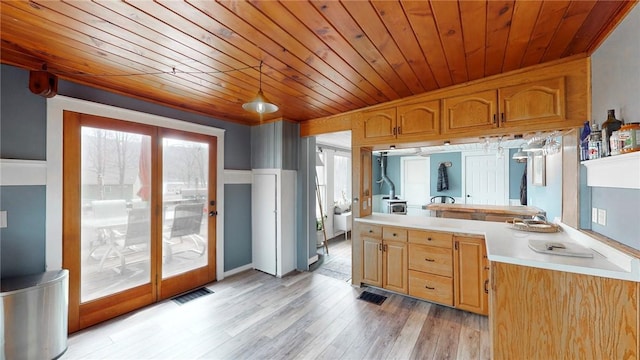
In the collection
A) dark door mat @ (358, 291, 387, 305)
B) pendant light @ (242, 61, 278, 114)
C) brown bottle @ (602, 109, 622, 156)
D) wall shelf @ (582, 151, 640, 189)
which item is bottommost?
dark door mat @ (358, 291, 387, 305)

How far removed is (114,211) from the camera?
8.43 feet

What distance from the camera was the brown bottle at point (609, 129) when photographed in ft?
4.75

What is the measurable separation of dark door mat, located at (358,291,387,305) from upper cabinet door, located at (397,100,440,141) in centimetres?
189

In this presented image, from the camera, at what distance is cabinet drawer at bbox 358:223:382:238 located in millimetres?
3061

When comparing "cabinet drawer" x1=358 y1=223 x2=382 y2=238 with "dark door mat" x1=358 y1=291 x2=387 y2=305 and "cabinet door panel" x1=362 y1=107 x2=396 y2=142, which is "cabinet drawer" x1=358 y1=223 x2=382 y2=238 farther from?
"cabinet door panel" x1=362 y1=107 x2=396 y2=142

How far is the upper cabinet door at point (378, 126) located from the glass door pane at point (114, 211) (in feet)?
8.39

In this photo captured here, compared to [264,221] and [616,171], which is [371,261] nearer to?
[264,221]

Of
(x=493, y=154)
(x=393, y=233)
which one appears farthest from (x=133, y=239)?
(x=493, y=154)

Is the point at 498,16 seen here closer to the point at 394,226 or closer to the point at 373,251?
the point at 394,226

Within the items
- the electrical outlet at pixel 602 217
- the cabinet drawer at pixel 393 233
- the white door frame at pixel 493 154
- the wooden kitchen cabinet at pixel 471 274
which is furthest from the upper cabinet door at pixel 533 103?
the white door frame at pixel 493 154

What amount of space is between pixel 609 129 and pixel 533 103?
2.57 ft

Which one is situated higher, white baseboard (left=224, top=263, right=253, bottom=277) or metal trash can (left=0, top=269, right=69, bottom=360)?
metal trash can (left=0, top=269, right=69, bottom=360)

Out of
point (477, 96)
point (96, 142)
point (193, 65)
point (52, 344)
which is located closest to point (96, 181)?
point (96, 142)

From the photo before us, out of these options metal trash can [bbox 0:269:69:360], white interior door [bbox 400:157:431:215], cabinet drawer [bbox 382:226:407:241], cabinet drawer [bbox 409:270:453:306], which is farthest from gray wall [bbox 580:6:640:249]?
white interior door [bbox 400:157:431:215]
